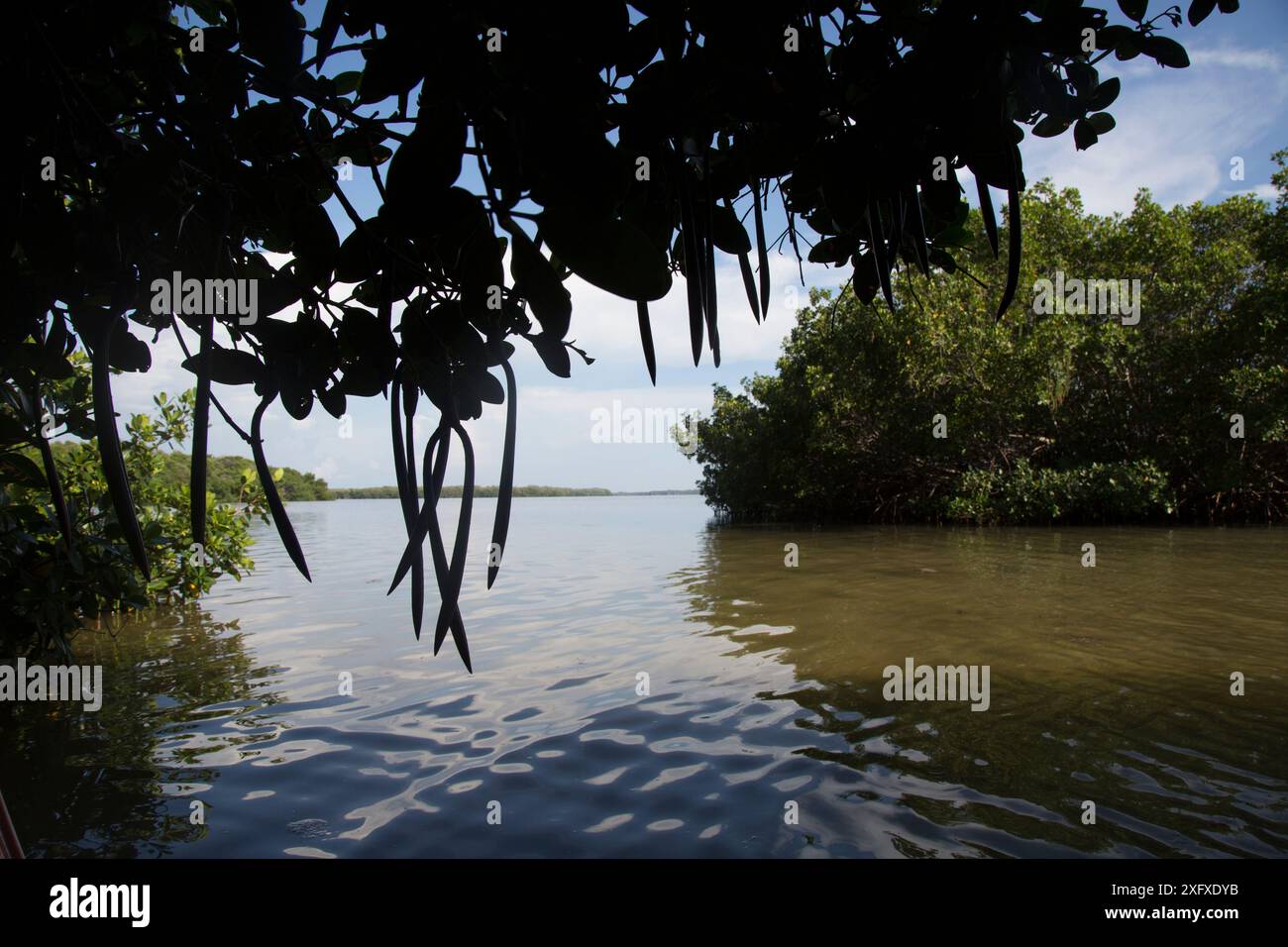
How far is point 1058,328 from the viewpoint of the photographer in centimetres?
1666

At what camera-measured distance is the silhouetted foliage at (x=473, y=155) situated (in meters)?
0.81

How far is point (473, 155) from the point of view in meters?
0.89

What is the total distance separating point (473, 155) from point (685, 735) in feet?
10.4

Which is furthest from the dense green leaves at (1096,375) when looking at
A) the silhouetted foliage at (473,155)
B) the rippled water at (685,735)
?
the silhouetted foliage at (473,155)

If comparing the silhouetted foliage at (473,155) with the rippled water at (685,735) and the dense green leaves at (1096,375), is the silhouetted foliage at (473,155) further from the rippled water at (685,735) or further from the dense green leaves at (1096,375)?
the dense green leaves at (1096,375)

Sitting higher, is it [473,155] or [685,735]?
[473,155]

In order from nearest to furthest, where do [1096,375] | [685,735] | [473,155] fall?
1. [473,155]
2. [685,735]
3. [1096,375]

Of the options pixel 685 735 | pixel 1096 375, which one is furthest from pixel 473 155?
pixel 1096 375

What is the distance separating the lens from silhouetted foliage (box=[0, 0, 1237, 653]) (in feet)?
2.66

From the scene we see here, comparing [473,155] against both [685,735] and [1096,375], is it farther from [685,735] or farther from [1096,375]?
[1096,375]

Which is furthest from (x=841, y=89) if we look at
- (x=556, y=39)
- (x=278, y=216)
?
(x=278, y=216)

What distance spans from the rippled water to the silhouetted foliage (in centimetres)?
197

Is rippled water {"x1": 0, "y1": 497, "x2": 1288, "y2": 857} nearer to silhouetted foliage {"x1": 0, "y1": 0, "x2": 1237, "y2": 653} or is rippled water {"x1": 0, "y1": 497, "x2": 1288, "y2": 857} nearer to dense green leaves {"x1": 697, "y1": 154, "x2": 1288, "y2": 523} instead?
silhouetted foliage {"x1": 0, "y1": 0, "x2": 1237, "y2": 653}
